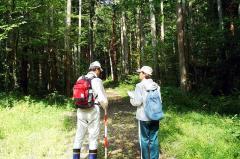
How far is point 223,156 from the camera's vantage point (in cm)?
929

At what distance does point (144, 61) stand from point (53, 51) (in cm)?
1098

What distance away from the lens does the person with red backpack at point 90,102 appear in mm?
8461

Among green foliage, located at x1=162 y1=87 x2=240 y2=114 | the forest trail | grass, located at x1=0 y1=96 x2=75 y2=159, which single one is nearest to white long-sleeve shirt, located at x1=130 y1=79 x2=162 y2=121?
the forest trail

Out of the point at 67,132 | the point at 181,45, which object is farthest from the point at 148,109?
the point at 181,45

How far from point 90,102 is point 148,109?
124 cm

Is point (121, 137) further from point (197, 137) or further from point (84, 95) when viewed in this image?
point (84, 95)

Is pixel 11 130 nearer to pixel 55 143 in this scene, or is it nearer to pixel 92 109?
pixel 55 143

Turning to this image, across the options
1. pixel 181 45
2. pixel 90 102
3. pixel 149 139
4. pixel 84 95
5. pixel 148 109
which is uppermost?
pixel 181 45

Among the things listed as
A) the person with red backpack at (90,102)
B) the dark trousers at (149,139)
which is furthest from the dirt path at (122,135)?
the dark trousers at (149,139)

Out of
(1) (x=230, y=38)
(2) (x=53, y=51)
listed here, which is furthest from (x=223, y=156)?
(2) (x=53, y=51)

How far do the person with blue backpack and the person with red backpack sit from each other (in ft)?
2.40

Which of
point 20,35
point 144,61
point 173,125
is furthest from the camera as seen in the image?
point 144,61

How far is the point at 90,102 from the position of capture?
8.49m

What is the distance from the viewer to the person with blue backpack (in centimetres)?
827
